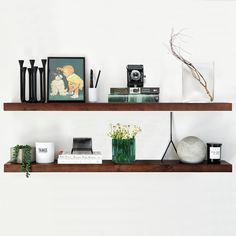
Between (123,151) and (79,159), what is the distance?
0.68 ft

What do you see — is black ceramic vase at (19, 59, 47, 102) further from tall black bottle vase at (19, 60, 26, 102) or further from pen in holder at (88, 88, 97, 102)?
pen in holder at (88, 88, 97, 102)

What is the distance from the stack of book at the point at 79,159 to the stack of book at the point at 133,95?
270 mm

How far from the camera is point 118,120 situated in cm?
219

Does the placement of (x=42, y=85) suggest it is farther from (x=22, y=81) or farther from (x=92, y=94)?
(x=92, y=94)

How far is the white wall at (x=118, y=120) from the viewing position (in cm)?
217

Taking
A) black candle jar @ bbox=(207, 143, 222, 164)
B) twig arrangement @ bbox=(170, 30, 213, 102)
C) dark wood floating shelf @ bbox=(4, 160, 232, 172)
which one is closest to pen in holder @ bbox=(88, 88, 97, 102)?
dark wood floating shelf @ bbox=(4, 160, 232, 172)

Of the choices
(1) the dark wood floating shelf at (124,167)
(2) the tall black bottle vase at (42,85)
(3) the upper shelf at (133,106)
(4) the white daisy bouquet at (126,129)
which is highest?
(2) the tall black bottle vase at (42,85)

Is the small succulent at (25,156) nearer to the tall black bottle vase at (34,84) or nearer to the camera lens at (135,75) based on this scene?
the tall black bottle vase at (34,84)

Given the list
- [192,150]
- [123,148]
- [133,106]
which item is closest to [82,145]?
[123,148]

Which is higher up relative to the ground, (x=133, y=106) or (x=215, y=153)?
(x=133, y=106)

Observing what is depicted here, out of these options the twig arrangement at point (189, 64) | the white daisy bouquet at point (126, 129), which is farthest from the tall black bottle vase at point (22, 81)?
the twig arrangement at point (189, 64)

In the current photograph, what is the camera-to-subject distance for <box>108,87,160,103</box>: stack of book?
2064 mm
